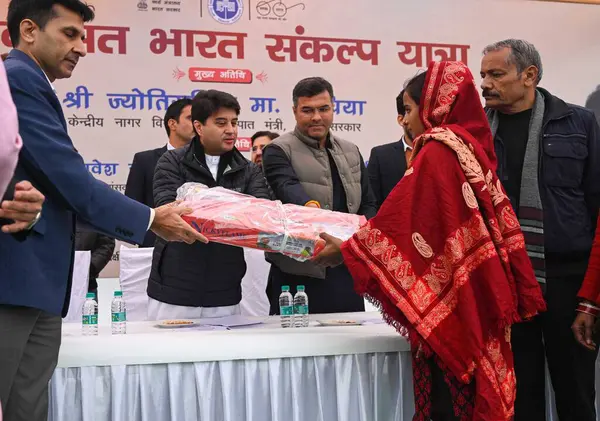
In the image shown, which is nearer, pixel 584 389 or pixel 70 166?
pixel 70 166

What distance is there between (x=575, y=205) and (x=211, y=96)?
1.53m

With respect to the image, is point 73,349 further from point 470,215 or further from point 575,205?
point 575,205

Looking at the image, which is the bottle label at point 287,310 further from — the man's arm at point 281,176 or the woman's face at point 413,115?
the woman's face at point 413,115

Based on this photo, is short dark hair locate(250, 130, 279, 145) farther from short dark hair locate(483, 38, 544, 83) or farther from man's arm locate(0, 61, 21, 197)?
man's arm locate(0, 61, 21, 197)

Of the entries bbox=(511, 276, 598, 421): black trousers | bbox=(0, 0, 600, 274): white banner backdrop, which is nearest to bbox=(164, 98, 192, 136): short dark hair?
bbox=(0, 0, 600, 274): white banner backdrop

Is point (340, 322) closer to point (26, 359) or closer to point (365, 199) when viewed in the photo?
point (365, 199)

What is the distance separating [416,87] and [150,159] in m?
2.30

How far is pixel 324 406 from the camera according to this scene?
247cm

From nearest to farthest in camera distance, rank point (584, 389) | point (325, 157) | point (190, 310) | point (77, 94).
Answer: point (584, 389)
point (190, 310)
point (325, 157)
point (77, 94)

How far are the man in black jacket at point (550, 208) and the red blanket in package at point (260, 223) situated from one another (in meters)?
0.65

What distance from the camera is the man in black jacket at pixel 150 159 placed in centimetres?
430

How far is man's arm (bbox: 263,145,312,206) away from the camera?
3078 mm

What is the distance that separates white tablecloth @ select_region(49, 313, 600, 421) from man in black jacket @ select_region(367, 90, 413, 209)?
4.65 ft

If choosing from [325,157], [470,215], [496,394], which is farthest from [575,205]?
[325,157]
